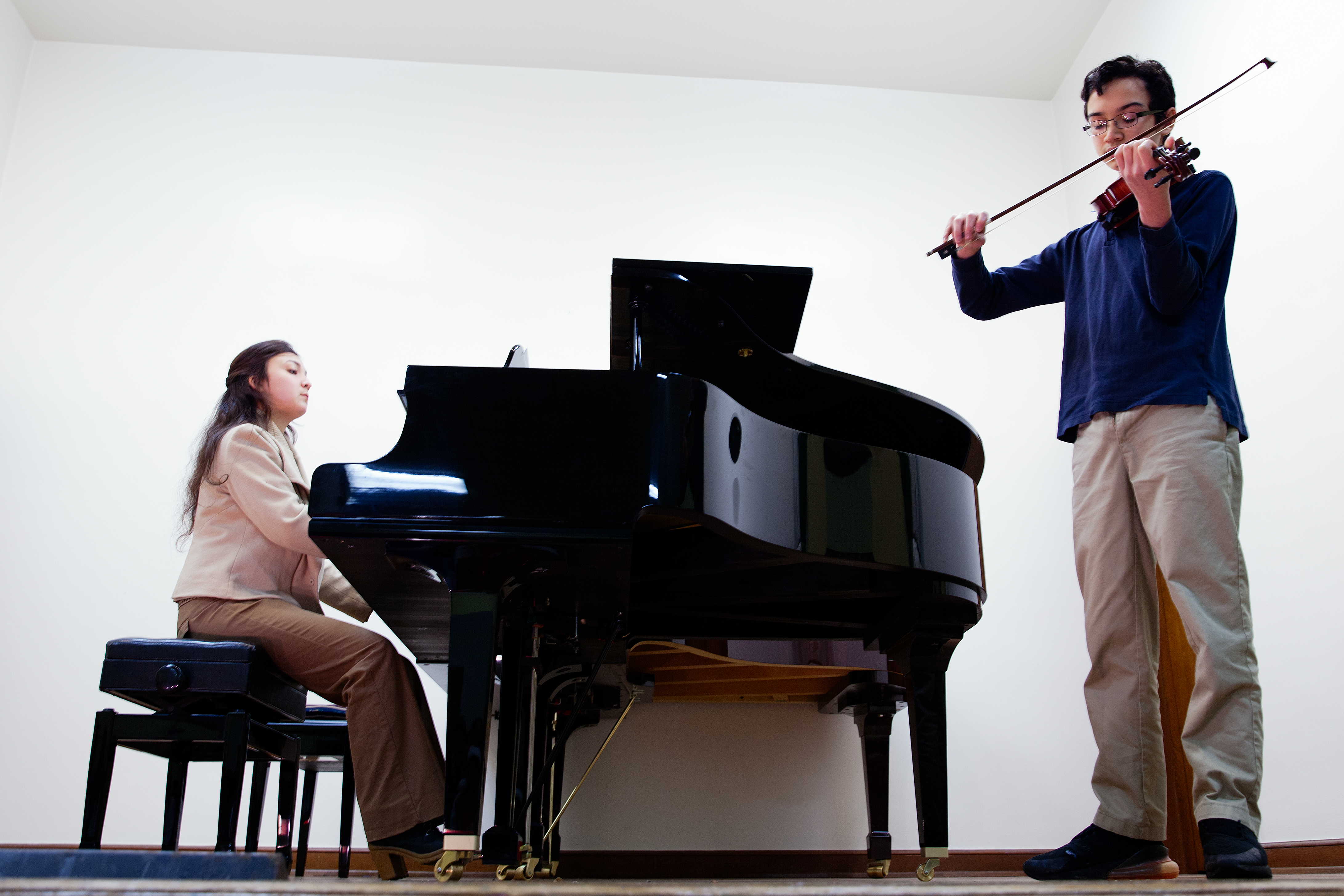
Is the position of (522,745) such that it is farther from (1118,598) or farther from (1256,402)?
(1256,402)

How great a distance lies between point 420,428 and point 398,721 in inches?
26.5

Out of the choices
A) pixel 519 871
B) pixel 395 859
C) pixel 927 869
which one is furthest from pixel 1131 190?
pixel 395 859

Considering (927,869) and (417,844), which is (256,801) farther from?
(927,869)

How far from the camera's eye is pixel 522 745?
81.3 inches

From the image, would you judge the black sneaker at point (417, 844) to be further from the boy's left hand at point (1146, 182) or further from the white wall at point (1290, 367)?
the white wall at point (1290, 367)

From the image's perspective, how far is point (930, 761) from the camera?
2014 millimetres

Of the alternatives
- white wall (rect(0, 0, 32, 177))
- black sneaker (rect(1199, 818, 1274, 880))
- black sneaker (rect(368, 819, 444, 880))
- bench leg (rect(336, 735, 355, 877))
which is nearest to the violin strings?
black sneaker (rect(1199, 818, 1274, 880))

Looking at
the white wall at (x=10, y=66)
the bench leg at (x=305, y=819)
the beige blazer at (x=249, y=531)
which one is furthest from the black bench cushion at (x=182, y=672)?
the white wall at (x=10, y=66)

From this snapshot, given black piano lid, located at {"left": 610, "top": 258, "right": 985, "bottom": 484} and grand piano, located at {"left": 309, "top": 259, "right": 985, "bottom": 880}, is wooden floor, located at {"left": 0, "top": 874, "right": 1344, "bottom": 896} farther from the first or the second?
black piano lid, located at {"left": 610, "top": 258, "right": 985, "bottom": 484}

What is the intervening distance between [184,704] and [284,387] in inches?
29.4

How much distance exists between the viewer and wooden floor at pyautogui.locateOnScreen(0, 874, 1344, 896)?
86 cm

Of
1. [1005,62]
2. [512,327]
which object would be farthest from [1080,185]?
[512,327]

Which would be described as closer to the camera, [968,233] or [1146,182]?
[1146,182]

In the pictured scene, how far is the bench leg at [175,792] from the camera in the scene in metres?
1.98
